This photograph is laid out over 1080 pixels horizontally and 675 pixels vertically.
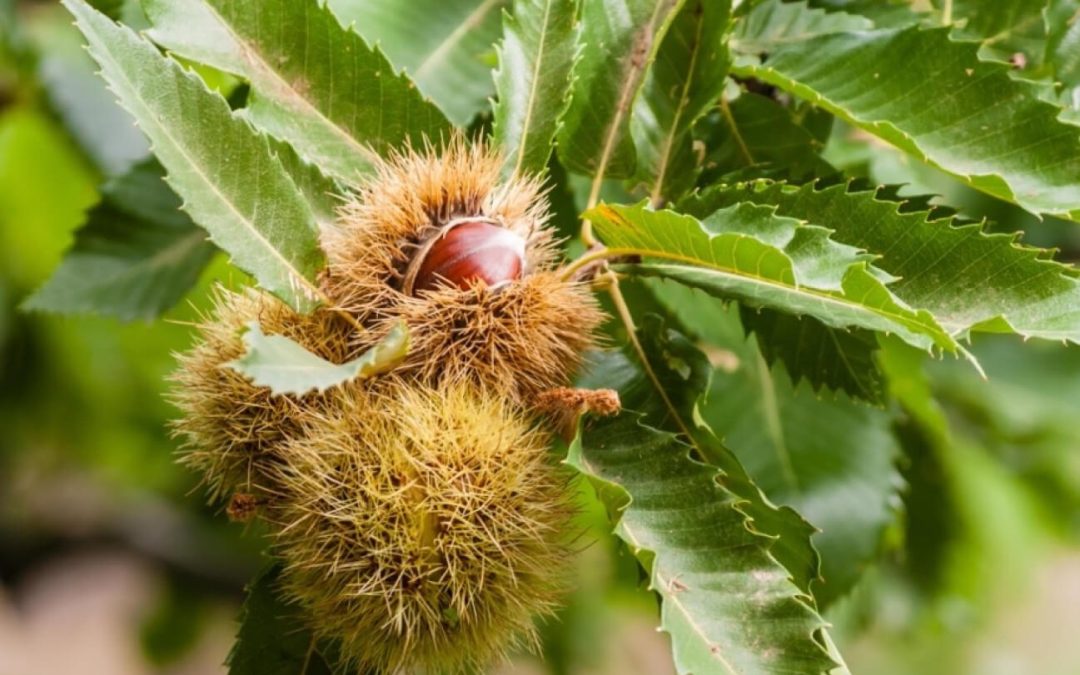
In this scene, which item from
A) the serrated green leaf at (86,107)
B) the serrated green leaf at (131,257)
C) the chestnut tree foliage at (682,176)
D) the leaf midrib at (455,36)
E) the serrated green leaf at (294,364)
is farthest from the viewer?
the serrated green leaf at (86,107)

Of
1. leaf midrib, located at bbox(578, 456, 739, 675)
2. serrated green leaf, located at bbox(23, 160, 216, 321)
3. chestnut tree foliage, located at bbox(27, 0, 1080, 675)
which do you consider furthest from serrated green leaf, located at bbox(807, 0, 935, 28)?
serrated green leaf, located at bbox(23, 160, 216, 321)

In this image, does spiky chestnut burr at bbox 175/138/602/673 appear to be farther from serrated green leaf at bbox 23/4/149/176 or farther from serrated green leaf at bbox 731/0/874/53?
serrated green leaf at bbox 23/4/149/176

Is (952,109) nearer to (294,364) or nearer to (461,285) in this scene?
(461,285)

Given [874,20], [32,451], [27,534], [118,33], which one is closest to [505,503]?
[118,33]

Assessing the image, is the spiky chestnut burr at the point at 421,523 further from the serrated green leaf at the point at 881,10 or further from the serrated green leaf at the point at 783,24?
the serrated green leaf at the point at 881,10

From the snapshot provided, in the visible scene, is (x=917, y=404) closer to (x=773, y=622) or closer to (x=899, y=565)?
(x=899, y=565)

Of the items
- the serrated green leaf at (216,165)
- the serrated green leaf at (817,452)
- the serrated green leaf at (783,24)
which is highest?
the serrated green leaf at (783,24)

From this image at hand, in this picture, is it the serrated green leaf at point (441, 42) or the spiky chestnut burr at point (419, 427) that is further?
the serrated green leaf at point (441, 42)

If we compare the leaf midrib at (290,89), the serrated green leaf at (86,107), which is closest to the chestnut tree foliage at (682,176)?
the leaf midrib at (290,89)
